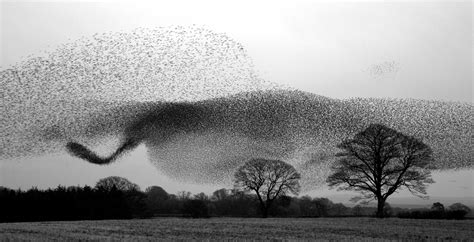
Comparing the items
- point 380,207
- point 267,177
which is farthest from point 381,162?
point 267,177

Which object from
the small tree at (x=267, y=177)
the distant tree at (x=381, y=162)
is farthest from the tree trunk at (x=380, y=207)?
the small tree at (x=267, y=177)

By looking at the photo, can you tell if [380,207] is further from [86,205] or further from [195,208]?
[86,205]

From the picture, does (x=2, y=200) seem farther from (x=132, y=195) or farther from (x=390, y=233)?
(x=390, y=233)

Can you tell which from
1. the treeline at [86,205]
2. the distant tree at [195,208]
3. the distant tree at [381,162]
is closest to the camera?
the distant tree at [381,162]

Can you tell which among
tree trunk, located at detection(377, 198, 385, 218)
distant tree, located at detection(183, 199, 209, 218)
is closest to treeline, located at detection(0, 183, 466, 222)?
distant tree, located at detection(183, 199, 209, 218)

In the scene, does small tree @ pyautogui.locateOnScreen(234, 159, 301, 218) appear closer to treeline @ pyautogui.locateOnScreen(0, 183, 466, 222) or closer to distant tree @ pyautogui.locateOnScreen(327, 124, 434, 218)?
treeline @ pyautogui.locateOnScreen(0, 183, 466, 222)

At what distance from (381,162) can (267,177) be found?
32203 mm

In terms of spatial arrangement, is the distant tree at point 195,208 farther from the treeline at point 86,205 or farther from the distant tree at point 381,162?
the distant tree at point 381,162

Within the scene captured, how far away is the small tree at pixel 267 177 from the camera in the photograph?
87688mm

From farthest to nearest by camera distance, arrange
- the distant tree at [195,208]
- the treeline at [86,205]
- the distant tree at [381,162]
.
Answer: the distant tree at [195,208], the treeline at [86,205], the distant tree at [381,162]

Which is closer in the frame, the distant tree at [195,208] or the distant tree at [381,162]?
the distant tree at [381,162]

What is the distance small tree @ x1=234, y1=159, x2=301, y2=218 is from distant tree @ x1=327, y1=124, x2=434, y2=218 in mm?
27667

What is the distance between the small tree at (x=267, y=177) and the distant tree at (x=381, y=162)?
27667mm

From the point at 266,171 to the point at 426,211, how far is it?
3499 centimetres
